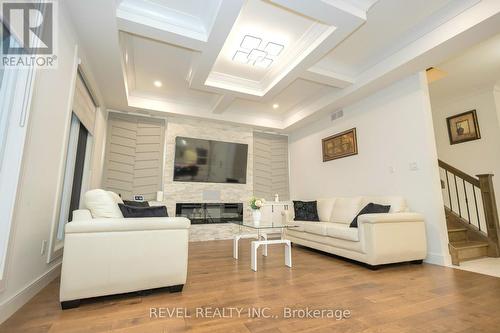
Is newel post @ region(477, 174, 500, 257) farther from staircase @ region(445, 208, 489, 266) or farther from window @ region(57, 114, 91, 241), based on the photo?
window @ region(57, 114, 91, 241)

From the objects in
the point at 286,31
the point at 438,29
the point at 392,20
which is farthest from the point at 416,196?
the point at 286,31

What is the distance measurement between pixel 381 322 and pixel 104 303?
210cm

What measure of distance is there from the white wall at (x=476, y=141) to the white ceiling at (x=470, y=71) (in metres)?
0.21

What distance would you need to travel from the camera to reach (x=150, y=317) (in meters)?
1.65

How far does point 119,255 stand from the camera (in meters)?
1.89

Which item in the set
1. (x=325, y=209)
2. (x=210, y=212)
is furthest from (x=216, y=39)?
(x=210, y=212)

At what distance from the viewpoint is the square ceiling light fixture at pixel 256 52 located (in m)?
3.35

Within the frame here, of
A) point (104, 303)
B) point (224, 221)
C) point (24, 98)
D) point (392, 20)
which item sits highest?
point (392, 20)

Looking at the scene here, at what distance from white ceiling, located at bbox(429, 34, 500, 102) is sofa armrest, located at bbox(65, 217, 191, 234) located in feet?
15.8

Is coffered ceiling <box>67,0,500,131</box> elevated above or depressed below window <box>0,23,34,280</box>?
above

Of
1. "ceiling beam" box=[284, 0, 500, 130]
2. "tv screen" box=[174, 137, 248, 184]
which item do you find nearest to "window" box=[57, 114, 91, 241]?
"tv screen" box=[174, 137, 248, 184]

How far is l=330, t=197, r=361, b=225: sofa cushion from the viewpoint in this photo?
3.94 m

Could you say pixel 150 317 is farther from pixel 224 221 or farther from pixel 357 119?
pixel 357 119

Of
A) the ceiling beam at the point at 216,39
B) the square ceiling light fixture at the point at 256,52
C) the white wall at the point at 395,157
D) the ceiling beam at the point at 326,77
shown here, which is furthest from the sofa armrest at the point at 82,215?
the white wall at the point at 395,157
